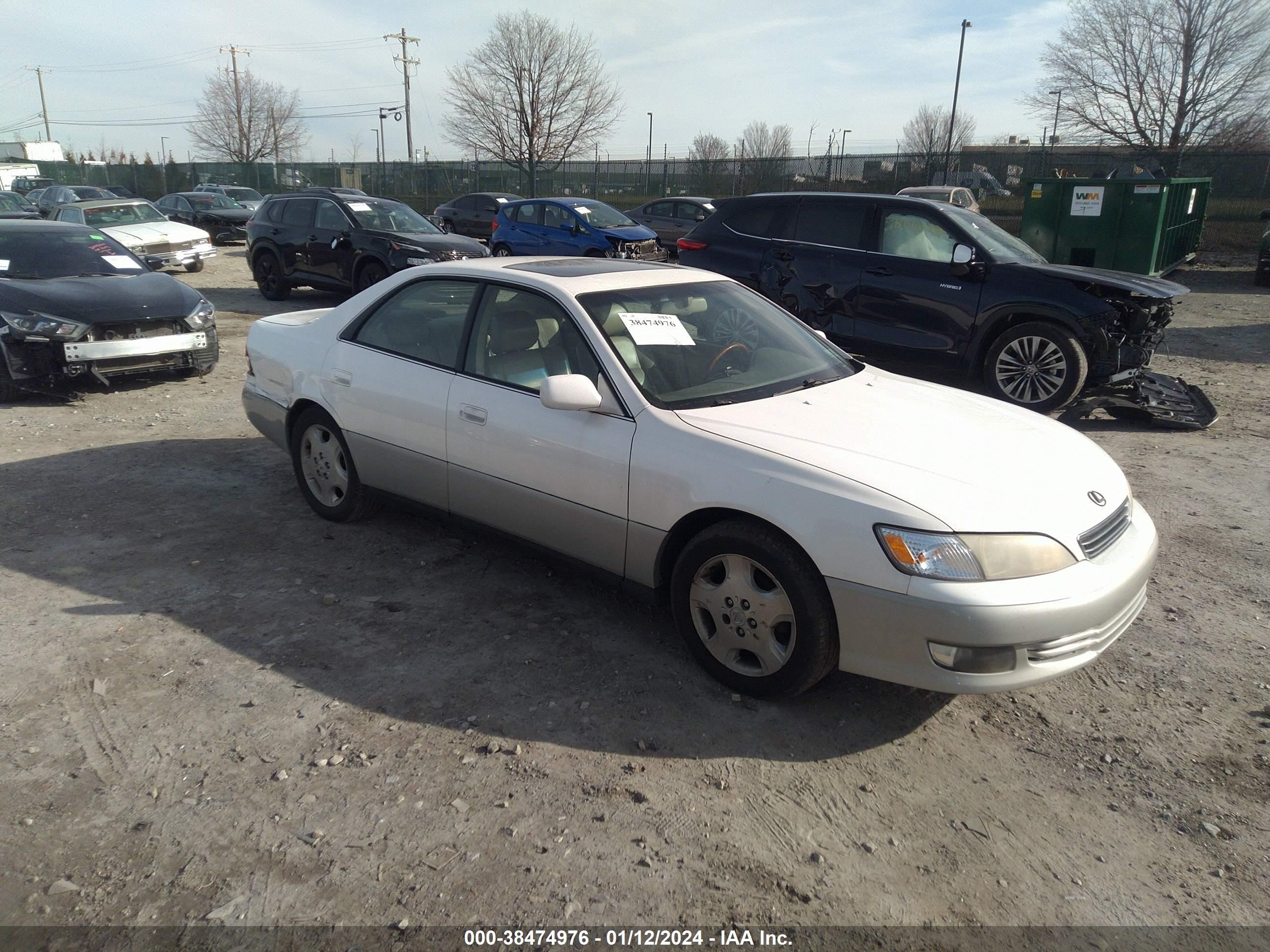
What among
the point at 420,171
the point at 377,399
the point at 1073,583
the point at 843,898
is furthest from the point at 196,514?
the point at 420,171

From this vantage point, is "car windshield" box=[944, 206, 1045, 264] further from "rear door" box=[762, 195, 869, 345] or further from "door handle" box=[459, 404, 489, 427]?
"door handle" box=[459, 404, 489, 427]

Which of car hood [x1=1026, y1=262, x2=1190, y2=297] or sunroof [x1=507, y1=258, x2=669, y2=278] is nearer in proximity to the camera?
sunroof [x1=507, y1=258, x2=669, y2=278]

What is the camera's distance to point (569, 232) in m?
17.8

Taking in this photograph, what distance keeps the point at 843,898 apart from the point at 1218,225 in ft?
92.3

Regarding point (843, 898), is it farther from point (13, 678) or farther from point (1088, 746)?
point (13, 678)

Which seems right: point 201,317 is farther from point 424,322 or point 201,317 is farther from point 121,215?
point 121,215

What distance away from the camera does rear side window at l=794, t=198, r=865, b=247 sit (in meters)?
8.52

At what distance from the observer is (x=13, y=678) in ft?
11.9

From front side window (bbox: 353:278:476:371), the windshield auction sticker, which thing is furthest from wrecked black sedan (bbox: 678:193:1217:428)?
→ front side window (bbox: 353:278:476:371)

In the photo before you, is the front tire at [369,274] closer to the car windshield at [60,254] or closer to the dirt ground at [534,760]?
the car windshield at [60,254]

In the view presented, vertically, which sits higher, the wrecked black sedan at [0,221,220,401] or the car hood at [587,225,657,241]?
the car hood at [587,225,657,241]

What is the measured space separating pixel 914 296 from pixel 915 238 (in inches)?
23.0

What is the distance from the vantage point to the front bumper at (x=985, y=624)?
2947 mm

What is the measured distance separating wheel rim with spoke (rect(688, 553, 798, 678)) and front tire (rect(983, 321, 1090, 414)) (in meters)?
4.96
